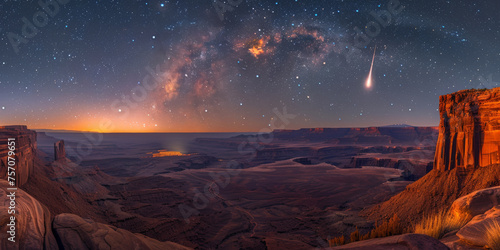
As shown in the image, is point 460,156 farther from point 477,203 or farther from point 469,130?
point 477,203

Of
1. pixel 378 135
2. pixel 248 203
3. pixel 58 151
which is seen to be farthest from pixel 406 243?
pixel 378 135

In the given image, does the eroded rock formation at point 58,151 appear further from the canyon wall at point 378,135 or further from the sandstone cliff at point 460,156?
the canyon wall at point 378,135

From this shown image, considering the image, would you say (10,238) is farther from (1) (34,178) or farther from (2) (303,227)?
(2) (303,227)

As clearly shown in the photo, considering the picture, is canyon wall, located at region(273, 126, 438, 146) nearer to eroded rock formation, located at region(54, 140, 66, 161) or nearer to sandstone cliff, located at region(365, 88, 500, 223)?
sandstone cliff, located at region(365, 88, 500, 223)

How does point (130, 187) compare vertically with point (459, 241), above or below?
below

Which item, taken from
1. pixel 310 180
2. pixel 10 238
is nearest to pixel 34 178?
pixel 10 238

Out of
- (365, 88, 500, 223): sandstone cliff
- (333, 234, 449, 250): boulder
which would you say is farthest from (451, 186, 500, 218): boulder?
(365, 88, 500, 223): sandstone cliff
